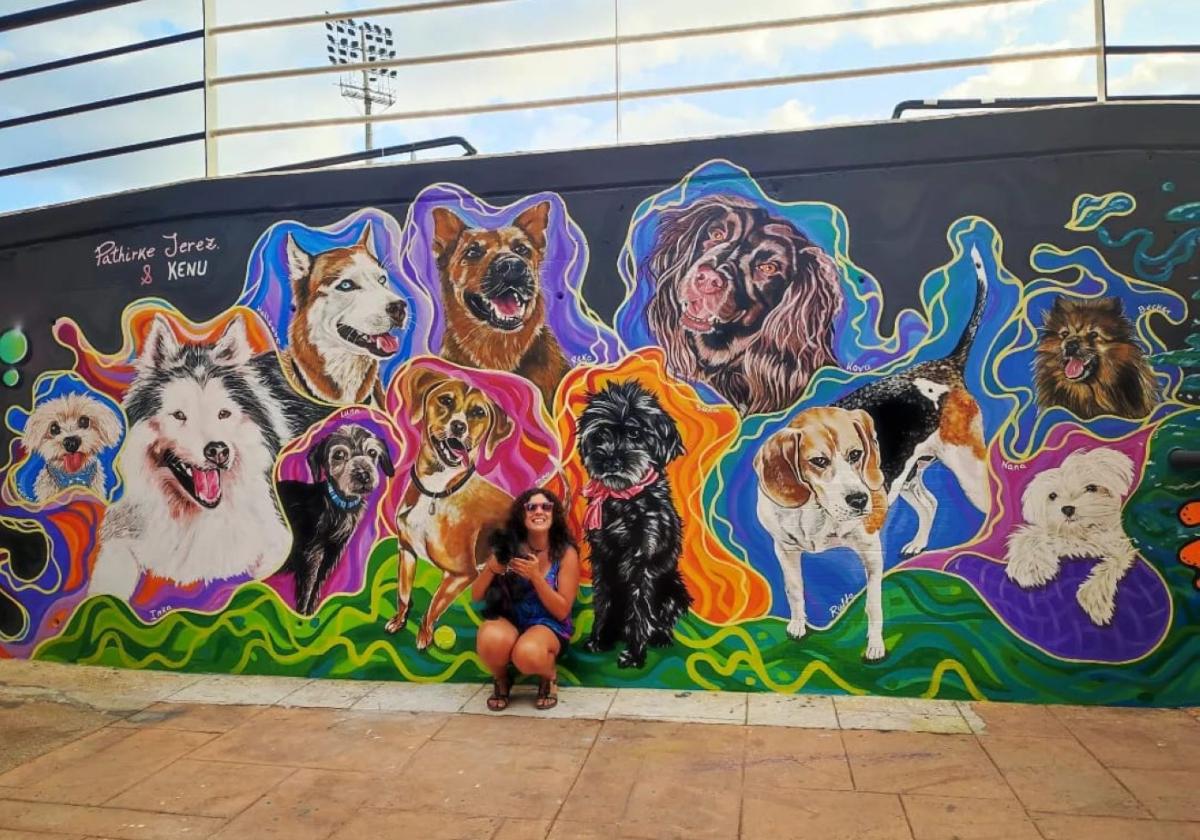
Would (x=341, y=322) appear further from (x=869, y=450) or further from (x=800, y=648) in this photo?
(x=800, y=648)

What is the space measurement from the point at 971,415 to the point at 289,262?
15.0ft

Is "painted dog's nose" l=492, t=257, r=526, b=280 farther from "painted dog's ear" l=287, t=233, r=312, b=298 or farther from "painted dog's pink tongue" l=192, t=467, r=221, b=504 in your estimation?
"painted dog's pink tongue" l=192, t=467, r=221, b=504

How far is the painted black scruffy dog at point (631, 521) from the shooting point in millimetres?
5469

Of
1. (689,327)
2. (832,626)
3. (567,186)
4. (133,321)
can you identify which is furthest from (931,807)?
(133,321)

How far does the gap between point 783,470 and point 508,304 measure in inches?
81.1

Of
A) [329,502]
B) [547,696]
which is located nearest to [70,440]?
[329,502]

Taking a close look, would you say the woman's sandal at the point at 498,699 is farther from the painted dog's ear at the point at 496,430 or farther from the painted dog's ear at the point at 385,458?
the painted dog's ear at the point at 385,458

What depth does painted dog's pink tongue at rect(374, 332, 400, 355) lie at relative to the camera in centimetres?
585

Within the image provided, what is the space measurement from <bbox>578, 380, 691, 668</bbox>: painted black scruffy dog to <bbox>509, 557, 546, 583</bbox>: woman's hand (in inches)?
19.0

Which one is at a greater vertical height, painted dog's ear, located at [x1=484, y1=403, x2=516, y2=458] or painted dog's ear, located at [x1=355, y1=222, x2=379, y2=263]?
painted dog's ear, located at [x1=355, y1=222, x2=379, y2=263]

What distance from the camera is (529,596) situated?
5.32 meters

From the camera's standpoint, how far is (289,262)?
603 centimetres

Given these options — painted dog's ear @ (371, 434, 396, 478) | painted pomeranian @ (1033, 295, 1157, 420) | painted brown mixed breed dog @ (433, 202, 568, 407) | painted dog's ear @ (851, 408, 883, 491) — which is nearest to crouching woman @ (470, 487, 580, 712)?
painted brown mixed breed dog @ (433, 202, 568, 407)

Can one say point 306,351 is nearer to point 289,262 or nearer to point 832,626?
point 289,262
